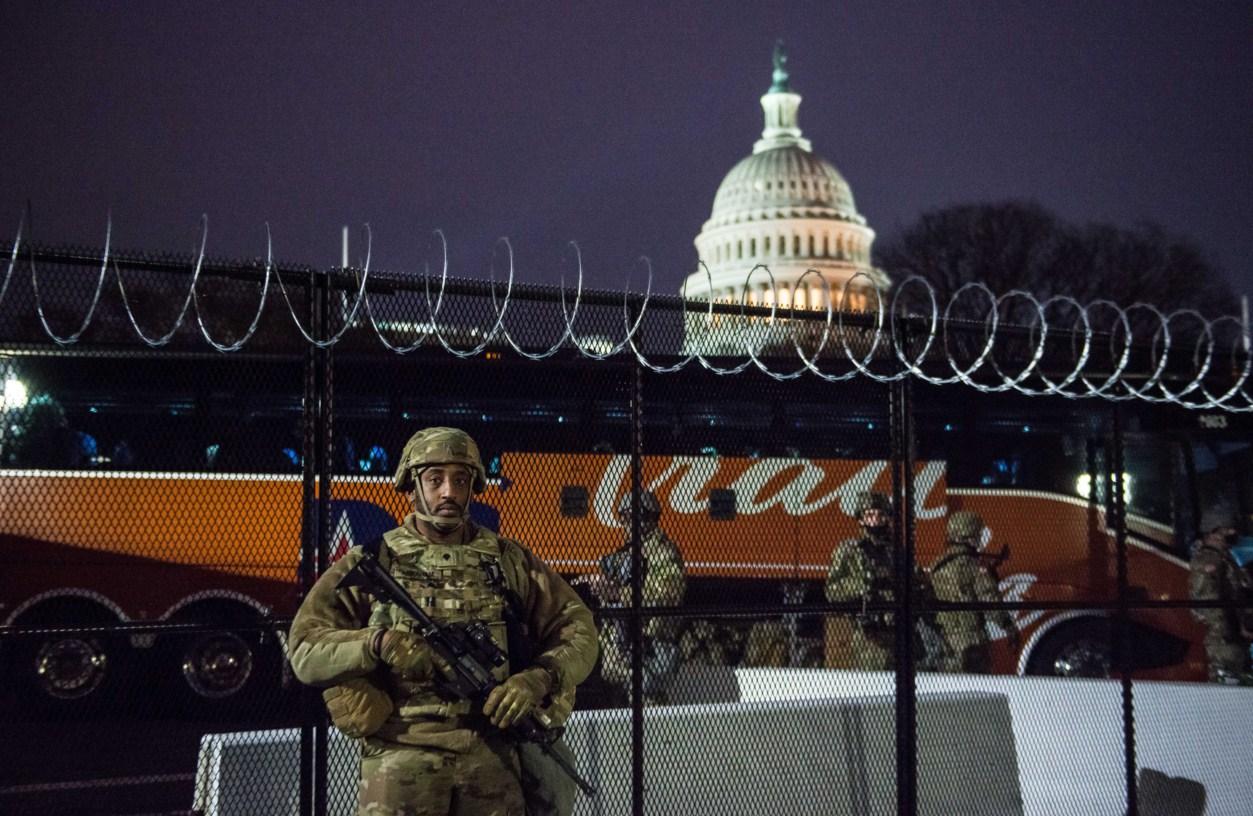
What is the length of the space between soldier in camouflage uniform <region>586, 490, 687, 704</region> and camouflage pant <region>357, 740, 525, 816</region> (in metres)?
2.81

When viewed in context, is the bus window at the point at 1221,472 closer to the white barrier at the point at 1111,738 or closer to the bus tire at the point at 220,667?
the white barrier at the point at 1111,738

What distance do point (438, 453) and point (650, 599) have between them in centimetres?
369

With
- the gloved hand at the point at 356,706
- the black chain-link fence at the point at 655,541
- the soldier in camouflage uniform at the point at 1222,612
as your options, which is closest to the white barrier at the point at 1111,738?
the black chain-link fence at the point at 655,541

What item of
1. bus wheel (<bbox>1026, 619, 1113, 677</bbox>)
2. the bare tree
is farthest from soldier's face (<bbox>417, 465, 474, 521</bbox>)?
the bare tree

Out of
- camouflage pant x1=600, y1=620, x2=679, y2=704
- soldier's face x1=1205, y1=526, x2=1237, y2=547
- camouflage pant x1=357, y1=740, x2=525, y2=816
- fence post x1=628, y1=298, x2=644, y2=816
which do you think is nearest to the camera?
camouflage pant x1=357, y1=740, x2=525, y2=816

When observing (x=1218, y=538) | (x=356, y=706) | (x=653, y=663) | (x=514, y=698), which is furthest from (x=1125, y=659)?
(x=356, y=706)

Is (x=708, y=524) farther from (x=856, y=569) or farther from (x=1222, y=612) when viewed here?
(x=1222, y=612)

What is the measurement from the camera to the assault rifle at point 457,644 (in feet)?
13.9

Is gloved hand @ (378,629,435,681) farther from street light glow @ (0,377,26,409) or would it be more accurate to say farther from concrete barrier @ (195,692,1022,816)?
street light glow @ (0,377,26,409)

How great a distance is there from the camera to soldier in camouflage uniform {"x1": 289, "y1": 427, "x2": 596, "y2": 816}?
4199 mm

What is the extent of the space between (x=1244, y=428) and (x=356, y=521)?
8.65 m

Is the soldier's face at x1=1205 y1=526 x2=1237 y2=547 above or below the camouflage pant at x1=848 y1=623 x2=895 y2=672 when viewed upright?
above

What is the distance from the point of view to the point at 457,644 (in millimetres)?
4258

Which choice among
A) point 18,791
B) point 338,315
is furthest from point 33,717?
point 338,315
